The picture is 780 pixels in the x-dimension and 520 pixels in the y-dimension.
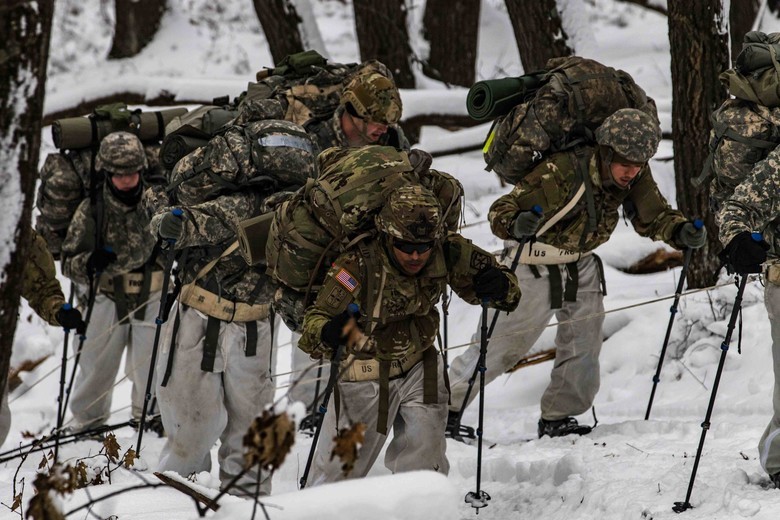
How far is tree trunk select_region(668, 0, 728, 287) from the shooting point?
7789 mm

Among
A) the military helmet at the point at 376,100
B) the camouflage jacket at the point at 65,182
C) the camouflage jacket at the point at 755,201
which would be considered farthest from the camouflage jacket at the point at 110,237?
the camouflage jacket at the point at 755,201

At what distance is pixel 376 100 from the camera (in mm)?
6898

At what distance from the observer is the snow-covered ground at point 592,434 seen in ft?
14.4

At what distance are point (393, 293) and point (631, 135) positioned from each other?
1990 millimetres

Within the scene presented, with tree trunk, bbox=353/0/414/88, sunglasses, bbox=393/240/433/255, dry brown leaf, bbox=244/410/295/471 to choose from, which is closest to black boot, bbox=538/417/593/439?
sunglasses, bbox=393/240/433/255

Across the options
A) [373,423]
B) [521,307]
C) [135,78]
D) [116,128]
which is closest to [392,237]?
[373,423]

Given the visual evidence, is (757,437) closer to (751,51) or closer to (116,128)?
(751,51)

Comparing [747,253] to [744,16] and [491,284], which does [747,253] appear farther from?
[744,16]

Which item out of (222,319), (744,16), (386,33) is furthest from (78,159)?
(744,16)

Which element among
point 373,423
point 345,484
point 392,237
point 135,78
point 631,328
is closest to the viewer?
point 345,484

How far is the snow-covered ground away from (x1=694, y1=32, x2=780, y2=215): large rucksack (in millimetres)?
1572

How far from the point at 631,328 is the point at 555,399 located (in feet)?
5.20

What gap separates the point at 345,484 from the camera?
132 inches

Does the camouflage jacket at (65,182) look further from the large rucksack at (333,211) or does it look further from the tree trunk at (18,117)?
the tree trunk at (18,117)
